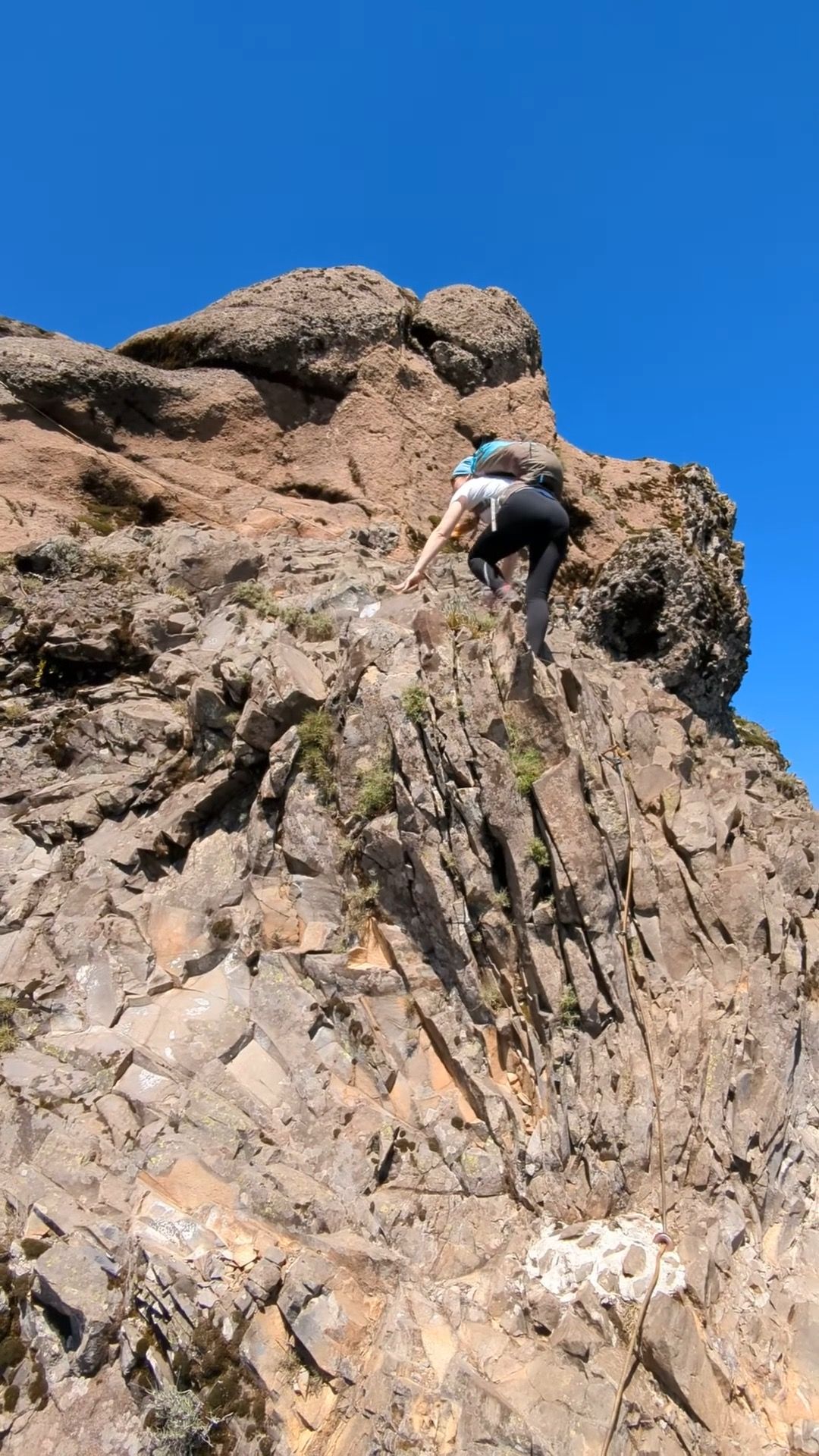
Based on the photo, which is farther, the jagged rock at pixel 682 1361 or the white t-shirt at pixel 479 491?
the white t-shirt at pixel 479 491

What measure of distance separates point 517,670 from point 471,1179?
538 centimetres

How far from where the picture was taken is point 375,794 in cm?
991

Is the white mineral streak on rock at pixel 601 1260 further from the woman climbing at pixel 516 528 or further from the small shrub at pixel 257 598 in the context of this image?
the small shrub at pixel 257 598

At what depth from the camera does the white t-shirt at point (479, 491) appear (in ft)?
30.8

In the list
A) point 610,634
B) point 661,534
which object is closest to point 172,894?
point 610,634

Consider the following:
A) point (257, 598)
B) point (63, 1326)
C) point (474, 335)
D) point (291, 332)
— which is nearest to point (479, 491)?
point (257, 598)

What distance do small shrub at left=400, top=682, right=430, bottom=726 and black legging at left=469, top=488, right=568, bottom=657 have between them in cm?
140

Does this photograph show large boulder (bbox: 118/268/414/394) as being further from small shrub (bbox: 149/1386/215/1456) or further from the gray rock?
small shrub (bbox: 149/1386/215/1456)

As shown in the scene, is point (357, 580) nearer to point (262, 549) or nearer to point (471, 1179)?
point (262, 549)

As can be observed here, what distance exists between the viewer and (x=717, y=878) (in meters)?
10.6

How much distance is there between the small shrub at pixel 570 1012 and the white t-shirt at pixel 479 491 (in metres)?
5.38

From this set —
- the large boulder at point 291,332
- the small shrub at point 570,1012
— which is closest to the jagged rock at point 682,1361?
the small shrub at point 570,1012

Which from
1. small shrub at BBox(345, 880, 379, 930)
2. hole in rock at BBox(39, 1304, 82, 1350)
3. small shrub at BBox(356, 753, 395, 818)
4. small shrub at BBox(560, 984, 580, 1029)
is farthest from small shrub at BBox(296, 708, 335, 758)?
hole in rock at BBox(39, 1304, 82, 1350)

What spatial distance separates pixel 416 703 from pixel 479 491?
251 cm
